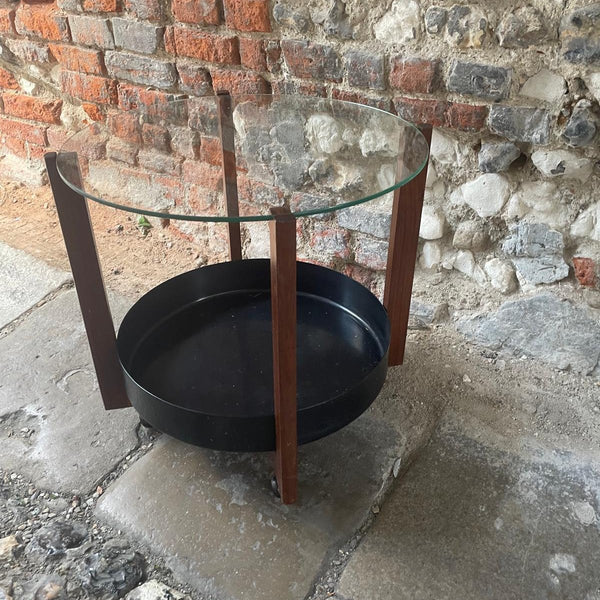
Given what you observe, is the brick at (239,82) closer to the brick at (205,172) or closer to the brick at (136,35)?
the brick at (136,35)

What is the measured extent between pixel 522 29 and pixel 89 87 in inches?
65.0

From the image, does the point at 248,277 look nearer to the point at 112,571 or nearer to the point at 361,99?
the point at 361,99

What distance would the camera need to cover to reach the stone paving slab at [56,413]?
1.63 m

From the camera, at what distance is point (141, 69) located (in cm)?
219

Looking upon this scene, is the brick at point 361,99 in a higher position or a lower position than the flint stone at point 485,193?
higher

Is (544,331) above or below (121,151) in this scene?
below

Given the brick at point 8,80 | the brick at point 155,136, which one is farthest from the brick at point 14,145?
the brick at point 155,136

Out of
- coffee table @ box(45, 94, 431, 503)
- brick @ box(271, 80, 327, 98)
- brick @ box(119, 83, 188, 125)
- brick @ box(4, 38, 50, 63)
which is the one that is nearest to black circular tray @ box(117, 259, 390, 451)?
coffee table @ box(45, 94, 431, 503)

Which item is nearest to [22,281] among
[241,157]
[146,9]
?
[146,9]

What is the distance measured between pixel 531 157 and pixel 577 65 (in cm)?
26

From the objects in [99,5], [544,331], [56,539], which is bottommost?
[56,539]

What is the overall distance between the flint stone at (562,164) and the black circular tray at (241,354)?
572 millimetres

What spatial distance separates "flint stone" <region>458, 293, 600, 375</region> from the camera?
1768 millimetres

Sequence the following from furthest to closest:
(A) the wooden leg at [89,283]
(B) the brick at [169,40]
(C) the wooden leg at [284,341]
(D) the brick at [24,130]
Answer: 1. (D) the brick at [24,130]
2. (B) the brick at [169,40]
3. (A) the wooden leg at [89,283]
4. (C) the wooden leg at [284,341]
